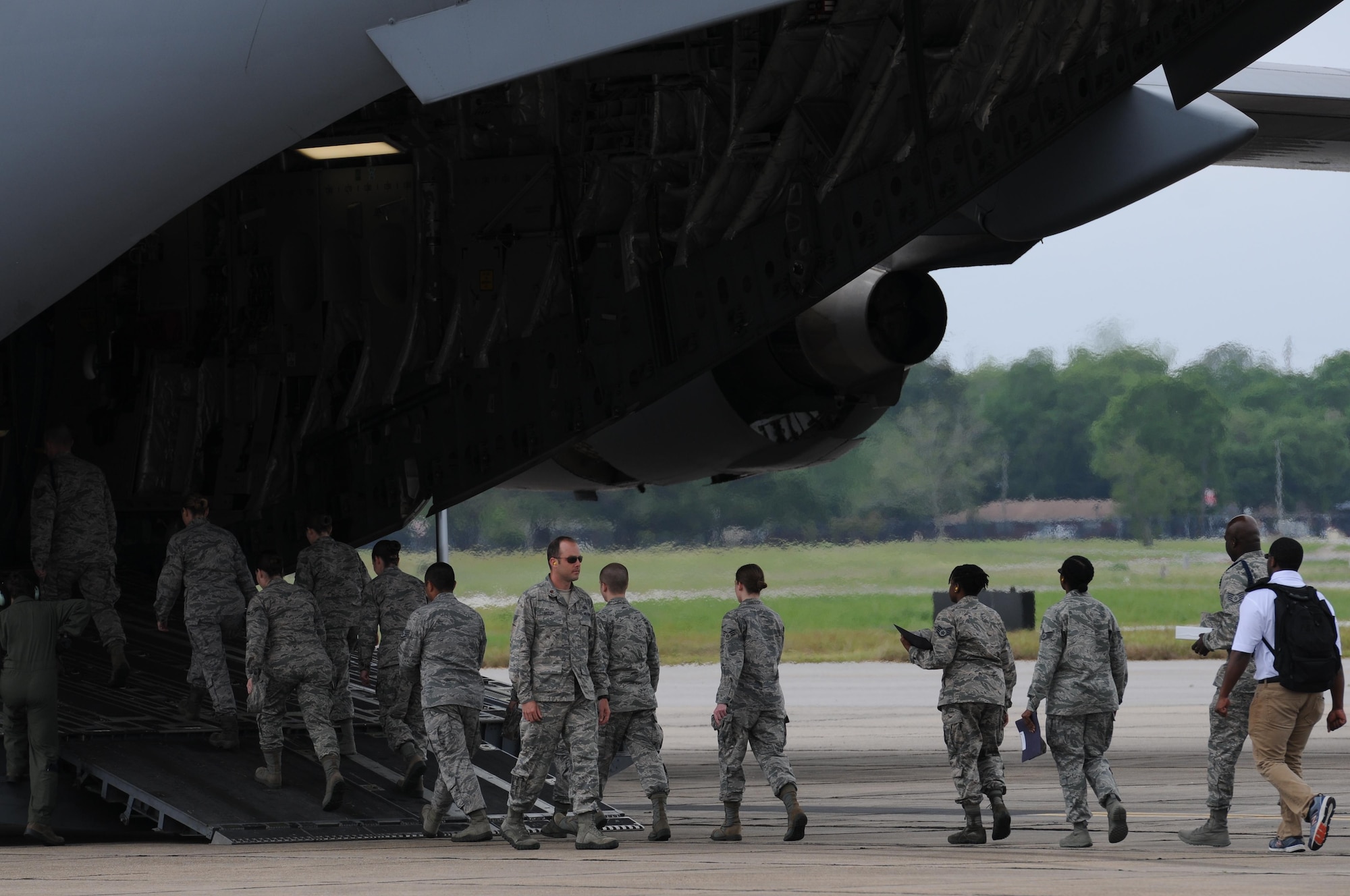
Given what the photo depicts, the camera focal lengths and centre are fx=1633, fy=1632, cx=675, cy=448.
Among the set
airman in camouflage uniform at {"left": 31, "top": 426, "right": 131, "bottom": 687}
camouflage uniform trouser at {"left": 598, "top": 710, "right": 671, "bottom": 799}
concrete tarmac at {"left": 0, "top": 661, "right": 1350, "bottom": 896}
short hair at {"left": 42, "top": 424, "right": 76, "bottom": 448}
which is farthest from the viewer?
short hair at {"left": 42, "top": 424, "right": 76, "bottom": 448}

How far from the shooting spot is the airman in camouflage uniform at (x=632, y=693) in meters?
8.20

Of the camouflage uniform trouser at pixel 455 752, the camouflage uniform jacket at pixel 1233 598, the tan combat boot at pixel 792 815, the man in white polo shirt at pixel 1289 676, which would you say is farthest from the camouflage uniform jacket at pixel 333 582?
the man in white polo shirt at pixel 1289 676

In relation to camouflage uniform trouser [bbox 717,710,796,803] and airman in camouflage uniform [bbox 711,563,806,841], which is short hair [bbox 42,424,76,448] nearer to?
airman in camouflage uniform [bbox 711,563,806,841]

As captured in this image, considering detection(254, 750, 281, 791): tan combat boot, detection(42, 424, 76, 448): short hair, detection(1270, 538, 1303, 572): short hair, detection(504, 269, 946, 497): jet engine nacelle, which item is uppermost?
detection(504, 269, 946, 497): jet engine nacelle

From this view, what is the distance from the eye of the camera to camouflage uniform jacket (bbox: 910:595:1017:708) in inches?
314

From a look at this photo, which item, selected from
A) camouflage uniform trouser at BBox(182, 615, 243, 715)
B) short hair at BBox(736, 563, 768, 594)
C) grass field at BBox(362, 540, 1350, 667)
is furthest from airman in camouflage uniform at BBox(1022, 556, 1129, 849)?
grass field at BBox(362, 540, 1350, 667)

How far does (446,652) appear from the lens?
8.16 m

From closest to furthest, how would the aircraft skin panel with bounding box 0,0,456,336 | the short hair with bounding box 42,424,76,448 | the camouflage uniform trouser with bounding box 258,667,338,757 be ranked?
the aircraft skin panel with bounding box 0,0,456,336 → the camouflage uniform trouser with bounding box 258,667,338,757 → the short hair with bounding box 42,424,76,448

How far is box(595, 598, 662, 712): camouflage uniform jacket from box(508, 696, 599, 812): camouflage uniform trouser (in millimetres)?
436

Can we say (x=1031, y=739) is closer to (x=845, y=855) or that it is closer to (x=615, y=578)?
(x=845, y=855)

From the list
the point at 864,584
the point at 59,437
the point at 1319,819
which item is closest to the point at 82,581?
the point at 59,437

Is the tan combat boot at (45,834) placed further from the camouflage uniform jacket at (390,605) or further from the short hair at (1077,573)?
the short hair at (1077,573)

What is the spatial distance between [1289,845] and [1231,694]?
0.79m

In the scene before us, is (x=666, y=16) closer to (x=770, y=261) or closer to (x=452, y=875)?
(x=770, y=261)
